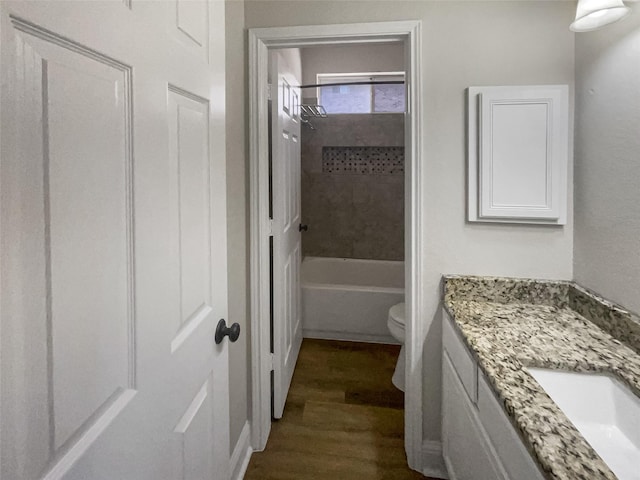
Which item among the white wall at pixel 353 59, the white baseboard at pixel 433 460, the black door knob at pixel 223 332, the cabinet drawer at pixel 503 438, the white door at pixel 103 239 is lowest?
the white baseboard at pixel 433 460

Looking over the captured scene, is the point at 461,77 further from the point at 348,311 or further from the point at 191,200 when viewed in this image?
the point at 348,311

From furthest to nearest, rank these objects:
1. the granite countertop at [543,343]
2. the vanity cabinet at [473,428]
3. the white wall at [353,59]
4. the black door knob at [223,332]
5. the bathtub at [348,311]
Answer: the white wall at [353,59]
the bathtub at [348,311]
the black door knob at [223,332]
the vanity cabinet at [473,428]
the granite countertop at [543,343]

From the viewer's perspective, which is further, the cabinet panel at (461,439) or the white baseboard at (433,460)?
the white baseboard at (433,460)

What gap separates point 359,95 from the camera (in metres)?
3.78

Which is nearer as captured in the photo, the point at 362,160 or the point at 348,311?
the point at 348,311

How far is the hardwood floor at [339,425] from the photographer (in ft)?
5.75

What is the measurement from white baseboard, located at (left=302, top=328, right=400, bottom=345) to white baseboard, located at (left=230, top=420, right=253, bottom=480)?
1.32 meters

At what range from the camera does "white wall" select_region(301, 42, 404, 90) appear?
12.0 feet

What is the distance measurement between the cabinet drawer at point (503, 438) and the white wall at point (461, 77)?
0.65 m

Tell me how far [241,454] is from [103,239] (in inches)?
60.2

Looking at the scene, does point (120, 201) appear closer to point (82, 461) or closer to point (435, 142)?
point (82, 461)

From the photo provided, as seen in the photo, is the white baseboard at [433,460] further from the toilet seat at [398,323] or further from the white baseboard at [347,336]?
the white baseboard at [347,336]

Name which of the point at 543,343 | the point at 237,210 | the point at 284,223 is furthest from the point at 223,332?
the point at 284,223

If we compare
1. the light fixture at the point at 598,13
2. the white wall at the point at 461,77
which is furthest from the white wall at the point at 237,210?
the light fixture at the point at 598,13
